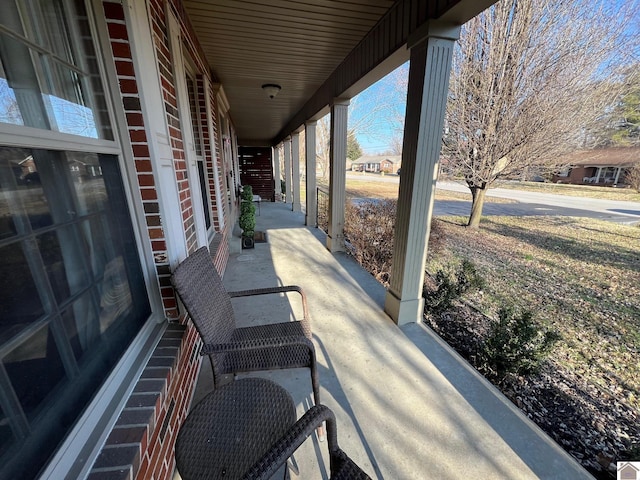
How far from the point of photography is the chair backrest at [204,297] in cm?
125

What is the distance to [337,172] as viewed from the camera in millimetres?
4070

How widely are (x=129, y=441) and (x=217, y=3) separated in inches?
110

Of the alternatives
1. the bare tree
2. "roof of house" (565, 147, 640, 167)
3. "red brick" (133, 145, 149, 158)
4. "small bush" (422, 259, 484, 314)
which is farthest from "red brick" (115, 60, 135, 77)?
the bare tree

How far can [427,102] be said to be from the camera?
1.96 m

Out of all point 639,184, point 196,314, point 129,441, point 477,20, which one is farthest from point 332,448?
point 639,184

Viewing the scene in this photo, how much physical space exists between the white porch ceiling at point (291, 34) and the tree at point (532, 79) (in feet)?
9.82

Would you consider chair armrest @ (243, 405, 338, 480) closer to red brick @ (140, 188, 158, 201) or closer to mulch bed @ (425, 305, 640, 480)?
red brick @ (140, 188, 158, 201)

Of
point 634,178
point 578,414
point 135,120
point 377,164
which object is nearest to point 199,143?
point 135,120

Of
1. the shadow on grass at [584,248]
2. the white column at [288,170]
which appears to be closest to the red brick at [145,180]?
the shadow on grass at [584,248]

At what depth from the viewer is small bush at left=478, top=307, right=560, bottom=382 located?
5.88 ft

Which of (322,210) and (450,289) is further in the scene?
(322,210)

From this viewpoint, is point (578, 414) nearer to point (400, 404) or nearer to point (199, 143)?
point (400, 404)

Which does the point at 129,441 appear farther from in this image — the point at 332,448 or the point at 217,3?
the point at 217,3

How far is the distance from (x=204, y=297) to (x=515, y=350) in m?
2.04
